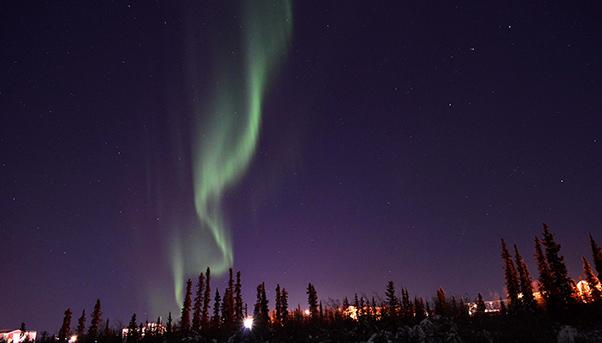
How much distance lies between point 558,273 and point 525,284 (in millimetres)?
26237

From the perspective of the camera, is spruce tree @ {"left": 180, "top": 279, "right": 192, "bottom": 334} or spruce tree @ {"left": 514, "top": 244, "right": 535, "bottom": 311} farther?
spruce tree @ {"left": 180, "top": 279, "right": 192, "bottom": 334}

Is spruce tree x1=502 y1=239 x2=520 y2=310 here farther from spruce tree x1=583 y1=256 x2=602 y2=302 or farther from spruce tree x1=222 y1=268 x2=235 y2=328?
spruce tree x1=222 y1=268 x2=235 y2=328

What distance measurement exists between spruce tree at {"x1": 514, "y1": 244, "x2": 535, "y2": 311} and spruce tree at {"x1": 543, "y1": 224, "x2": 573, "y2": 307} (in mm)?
10942

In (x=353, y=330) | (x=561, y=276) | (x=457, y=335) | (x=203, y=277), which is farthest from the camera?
(x=203, y=277)

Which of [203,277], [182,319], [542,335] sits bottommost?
[542,335]

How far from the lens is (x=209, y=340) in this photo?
58531 mm

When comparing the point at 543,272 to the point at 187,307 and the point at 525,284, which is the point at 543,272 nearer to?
the point at 525,284

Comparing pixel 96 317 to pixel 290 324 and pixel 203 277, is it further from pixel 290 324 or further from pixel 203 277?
pixel 290 324

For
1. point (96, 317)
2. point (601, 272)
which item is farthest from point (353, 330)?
point (96, 317)

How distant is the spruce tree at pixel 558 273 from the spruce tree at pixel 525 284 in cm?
1094

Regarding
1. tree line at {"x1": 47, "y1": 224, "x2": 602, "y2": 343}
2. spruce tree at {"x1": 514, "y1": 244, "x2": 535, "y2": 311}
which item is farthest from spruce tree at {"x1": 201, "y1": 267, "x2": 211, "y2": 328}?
spruce tree at {"x1": 514, "y1": 244, "x2": 535, "y2": 311}

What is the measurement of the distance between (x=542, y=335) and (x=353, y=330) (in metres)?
24.2

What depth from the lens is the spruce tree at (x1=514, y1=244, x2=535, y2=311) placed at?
78.9m

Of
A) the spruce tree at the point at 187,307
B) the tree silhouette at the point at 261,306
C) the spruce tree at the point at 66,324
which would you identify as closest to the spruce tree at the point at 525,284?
the tree silhouette at the point at 261,306
